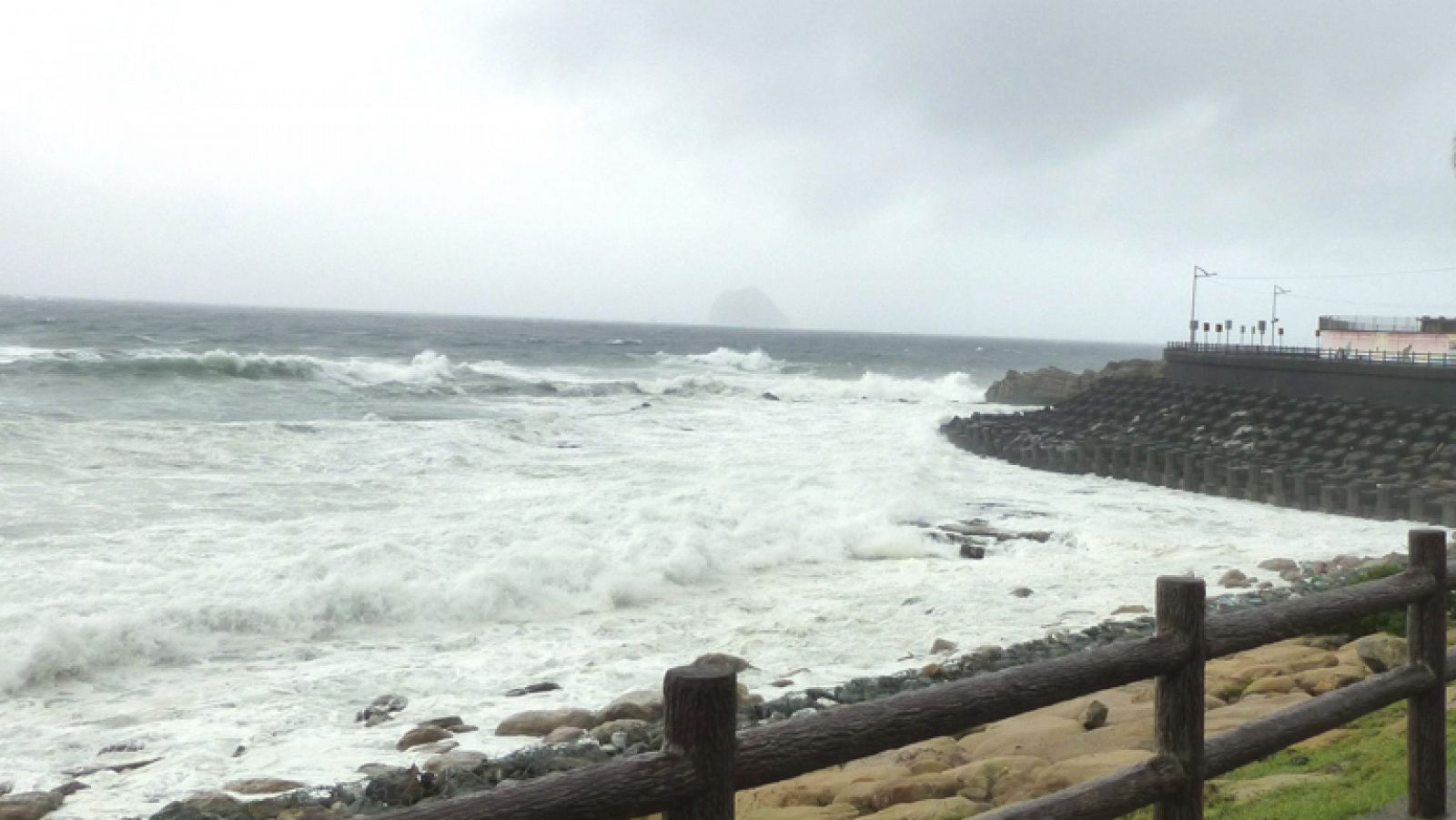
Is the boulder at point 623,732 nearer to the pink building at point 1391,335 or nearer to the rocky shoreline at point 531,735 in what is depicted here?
the rocky shoreline at point 531,735

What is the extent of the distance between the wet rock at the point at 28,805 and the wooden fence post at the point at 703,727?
5.98m

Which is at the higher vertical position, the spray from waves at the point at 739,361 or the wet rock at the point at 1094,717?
the spray from waves at the point at 739,361

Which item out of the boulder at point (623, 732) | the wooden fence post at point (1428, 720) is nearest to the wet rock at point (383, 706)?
the boulder at point (623, 732)

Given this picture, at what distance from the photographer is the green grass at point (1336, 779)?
194 inches

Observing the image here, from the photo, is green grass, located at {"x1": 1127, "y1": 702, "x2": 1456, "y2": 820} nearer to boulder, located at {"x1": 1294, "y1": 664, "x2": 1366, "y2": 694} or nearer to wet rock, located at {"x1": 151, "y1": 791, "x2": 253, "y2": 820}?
boulder, located at {"x1": 1294, "y1": 664, "x2": 1366, "y2": 694}

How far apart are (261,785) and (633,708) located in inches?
104

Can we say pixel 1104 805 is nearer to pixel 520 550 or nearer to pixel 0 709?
pixel 0 709

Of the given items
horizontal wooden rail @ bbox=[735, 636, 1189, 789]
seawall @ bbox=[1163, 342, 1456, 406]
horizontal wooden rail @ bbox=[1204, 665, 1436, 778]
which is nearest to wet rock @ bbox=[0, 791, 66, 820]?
horizontal wooden rail @ bbox=[735, 636, 1189, 789]

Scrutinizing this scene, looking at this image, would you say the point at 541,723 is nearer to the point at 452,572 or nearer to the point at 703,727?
the point at 452,572

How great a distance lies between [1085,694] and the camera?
3535 mm

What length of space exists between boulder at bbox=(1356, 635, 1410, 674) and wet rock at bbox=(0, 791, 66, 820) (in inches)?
339

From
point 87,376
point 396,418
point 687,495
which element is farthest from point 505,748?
point 87,376

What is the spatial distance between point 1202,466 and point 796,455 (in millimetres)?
8698

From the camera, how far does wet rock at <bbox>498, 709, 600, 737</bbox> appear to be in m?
8.32
